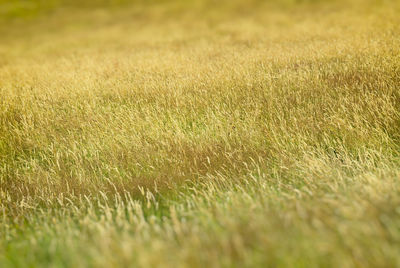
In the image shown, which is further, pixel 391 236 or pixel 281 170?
pixel 281 170

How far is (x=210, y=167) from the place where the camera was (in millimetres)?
3535

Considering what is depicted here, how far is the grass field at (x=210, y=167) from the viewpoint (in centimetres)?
185

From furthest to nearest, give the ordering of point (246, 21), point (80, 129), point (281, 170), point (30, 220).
Answer: point (246, 21), point (80, 129), point (281, 170), point (30, 220)

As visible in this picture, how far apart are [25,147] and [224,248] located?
13.3 ft

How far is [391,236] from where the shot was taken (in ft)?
5.87

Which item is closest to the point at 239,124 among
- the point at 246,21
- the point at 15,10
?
the point at 246,21

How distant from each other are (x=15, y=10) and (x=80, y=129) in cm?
3476

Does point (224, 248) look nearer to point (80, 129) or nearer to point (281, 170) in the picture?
point (281, 170)

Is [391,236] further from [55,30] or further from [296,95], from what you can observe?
[55,30]

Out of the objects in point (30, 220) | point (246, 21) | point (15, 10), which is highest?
point (15, 10)

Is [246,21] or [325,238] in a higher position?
[246,21]

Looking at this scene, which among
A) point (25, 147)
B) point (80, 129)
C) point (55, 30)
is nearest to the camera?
point (25, 147)

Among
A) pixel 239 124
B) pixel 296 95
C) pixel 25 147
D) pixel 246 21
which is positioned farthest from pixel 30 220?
pixel 246 21

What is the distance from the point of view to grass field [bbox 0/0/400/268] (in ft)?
6.07
